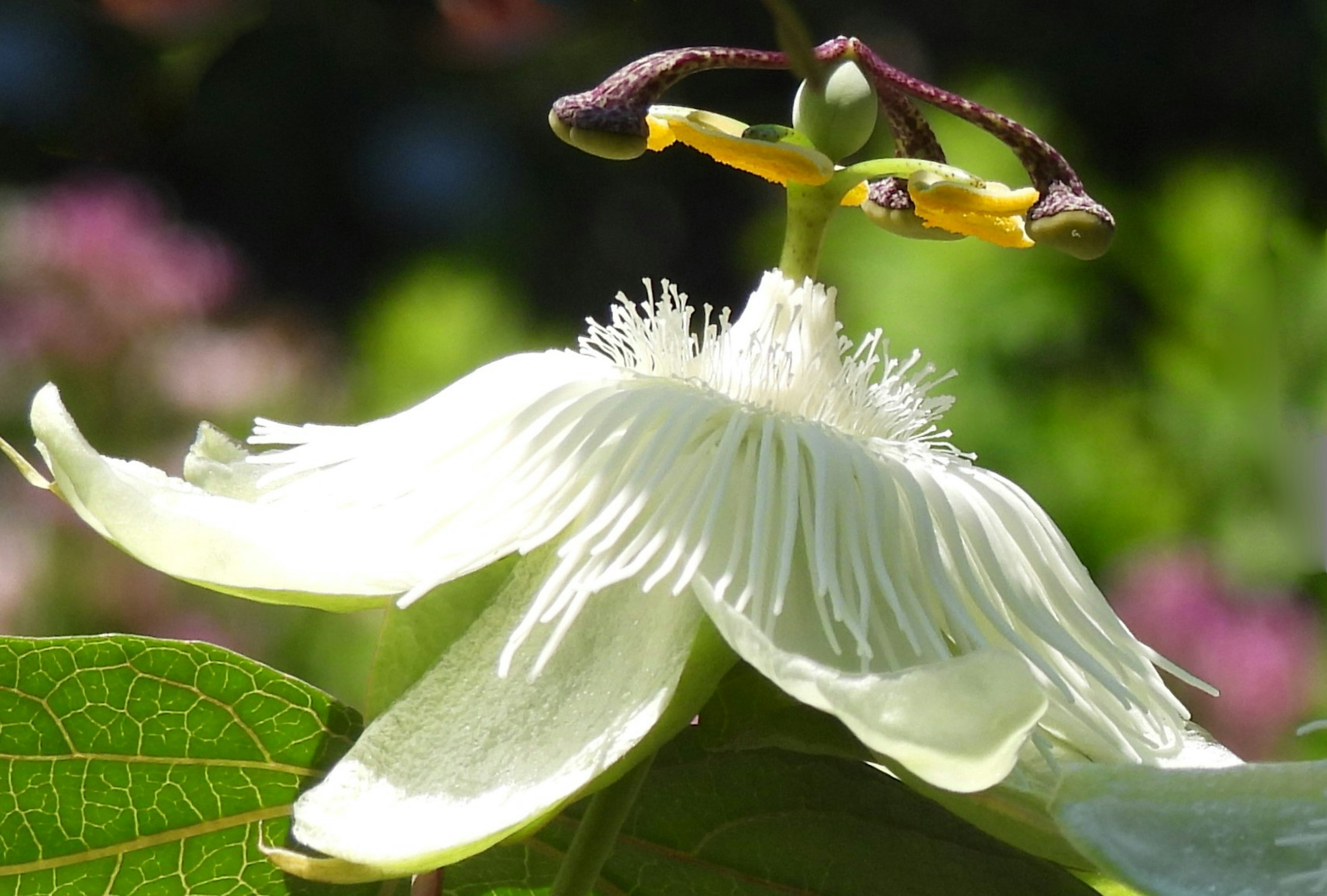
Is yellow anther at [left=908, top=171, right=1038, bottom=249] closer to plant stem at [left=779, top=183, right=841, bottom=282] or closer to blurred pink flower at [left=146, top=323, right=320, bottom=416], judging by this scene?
plant stem at [left=779, top=183, right=841, bottom=282]

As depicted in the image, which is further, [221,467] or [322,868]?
[221,467]

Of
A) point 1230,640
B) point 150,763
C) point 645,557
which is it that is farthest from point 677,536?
point 1230,640

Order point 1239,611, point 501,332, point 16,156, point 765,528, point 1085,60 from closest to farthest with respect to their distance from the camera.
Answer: point 765,528 < point 1239,611 < point 501,332 < point 16,156 < point 1085,60

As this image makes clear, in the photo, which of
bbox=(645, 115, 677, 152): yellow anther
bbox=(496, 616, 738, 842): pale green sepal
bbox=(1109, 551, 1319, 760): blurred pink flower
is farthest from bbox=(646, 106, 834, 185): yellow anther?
bbox=(1109, 551, 1319, 760): blurred pink flower

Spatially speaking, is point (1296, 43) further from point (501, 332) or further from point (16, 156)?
point (16, 156)

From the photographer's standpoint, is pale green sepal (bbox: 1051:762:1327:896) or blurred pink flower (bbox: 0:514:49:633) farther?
blurred pink flower (bbox: 0:514:49:633)

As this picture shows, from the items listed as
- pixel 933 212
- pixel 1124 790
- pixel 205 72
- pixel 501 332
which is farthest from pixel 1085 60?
pixel 1124 790

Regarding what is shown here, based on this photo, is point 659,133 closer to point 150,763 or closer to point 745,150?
point 745,150
